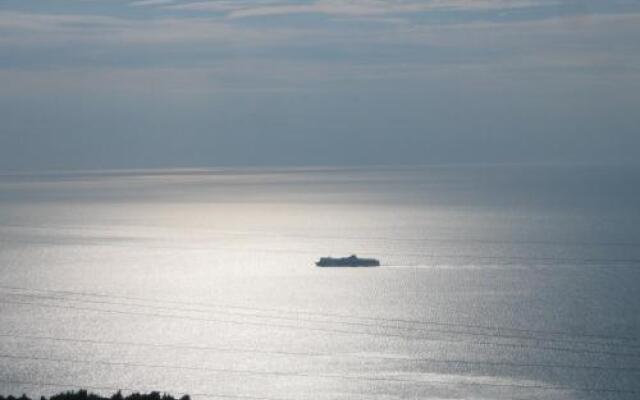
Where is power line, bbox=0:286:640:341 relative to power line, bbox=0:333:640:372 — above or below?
above

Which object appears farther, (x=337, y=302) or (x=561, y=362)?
(x=337, y=302)

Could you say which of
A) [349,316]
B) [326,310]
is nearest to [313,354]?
[349,316]

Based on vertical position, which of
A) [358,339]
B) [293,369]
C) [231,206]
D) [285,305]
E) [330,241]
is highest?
[231,206]

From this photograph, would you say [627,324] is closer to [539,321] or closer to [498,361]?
[539,321]

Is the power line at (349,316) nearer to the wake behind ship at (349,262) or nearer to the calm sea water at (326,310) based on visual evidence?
the calm sea water at (326,310)

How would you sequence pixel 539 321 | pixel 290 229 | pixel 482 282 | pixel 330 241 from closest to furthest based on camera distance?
1. pixel 539 321
2. pixel 482 282
3. pixel 330 241
4. pixel 290 229

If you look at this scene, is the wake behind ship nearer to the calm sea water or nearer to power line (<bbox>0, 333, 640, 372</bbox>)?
the calm sea water

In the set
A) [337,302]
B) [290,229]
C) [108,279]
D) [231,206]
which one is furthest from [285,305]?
[231,206]

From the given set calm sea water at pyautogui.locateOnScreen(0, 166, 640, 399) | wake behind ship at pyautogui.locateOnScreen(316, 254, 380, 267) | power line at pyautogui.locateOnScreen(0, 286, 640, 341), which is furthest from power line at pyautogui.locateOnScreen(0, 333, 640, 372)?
wake behind ship at pyautogui.locateOnScreen(316, 254, 380, 267)
